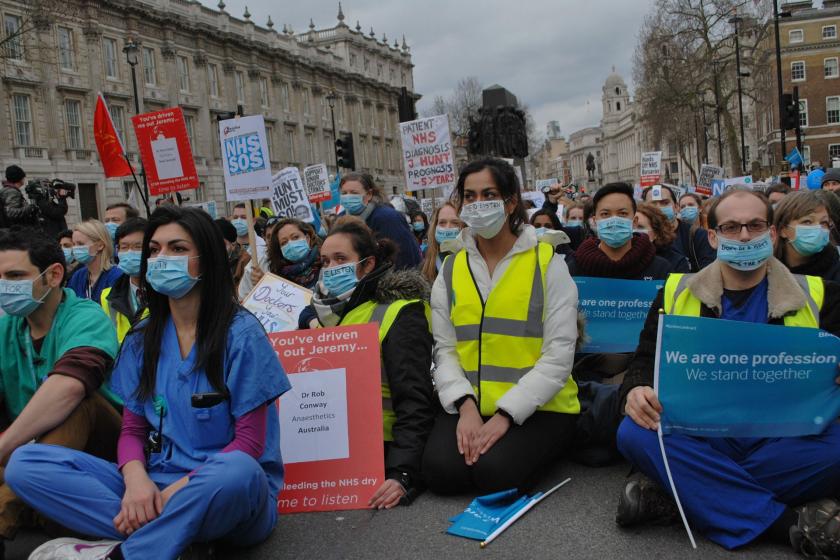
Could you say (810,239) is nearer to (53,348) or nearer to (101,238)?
(53,348)

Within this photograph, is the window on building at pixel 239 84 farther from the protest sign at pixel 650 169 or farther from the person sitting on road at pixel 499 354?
the person sitting on road at pixel 499 354

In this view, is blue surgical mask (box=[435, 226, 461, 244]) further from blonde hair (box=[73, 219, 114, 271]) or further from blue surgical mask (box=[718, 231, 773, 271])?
blue surgical mask (box=[718, 231, 773, 271])

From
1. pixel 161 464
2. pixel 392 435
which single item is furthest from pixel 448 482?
pixel 161 464

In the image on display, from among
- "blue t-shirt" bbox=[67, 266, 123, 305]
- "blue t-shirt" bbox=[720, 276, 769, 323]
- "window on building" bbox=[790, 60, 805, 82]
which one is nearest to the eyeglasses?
"blue t-shirt" bbox=[720, 276, 769, 323]

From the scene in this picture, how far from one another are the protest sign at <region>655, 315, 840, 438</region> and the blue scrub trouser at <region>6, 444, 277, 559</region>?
1.87 m

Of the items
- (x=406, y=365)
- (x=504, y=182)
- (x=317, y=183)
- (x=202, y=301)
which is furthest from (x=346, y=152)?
(x=202, y=301)

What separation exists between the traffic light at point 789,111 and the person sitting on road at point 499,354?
66.8 feet

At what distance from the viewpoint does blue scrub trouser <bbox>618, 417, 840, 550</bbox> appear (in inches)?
134

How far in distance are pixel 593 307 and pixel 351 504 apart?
2.16 meters

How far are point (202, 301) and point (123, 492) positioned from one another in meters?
0.92

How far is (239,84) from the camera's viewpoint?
52594mm

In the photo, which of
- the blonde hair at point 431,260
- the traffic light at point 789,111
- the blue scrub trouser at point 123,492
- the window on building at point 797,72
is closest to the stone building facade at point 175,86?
the blonde hair at point 431,260

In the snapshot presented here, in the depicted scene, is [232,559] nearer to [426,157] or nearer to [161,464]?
[161,464]

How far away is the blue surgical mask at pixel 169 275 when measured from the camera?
145 inches
